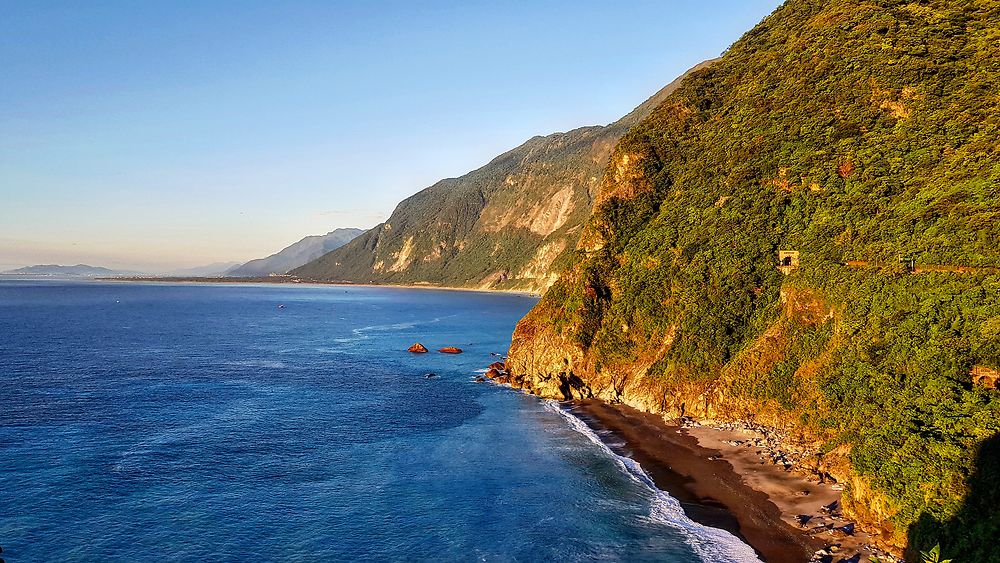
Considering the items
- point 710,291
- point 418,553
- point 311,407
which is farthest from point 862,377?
point 311,407

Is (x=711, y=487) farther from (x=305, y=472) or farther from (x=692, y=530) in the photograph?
(x=305, y=472)

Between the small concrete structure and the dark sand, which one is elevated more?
the small concrete structure

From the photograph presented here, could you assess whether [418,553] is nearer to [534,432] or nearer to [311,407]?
[534,432]

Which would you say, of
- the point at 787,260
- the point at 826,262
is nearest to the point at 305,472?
the point at 826,262

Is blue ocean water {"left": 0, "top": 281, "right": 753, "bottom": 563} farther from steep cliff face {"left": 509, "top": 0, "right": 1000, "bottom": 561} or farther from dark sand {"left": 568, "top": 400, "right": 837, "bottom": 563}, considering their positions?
steep cliff face {"left": 509, "top": 0, "right": 1000, "bottom": 561}

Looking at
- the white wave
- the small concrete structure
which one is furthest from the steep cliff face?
the white wave
